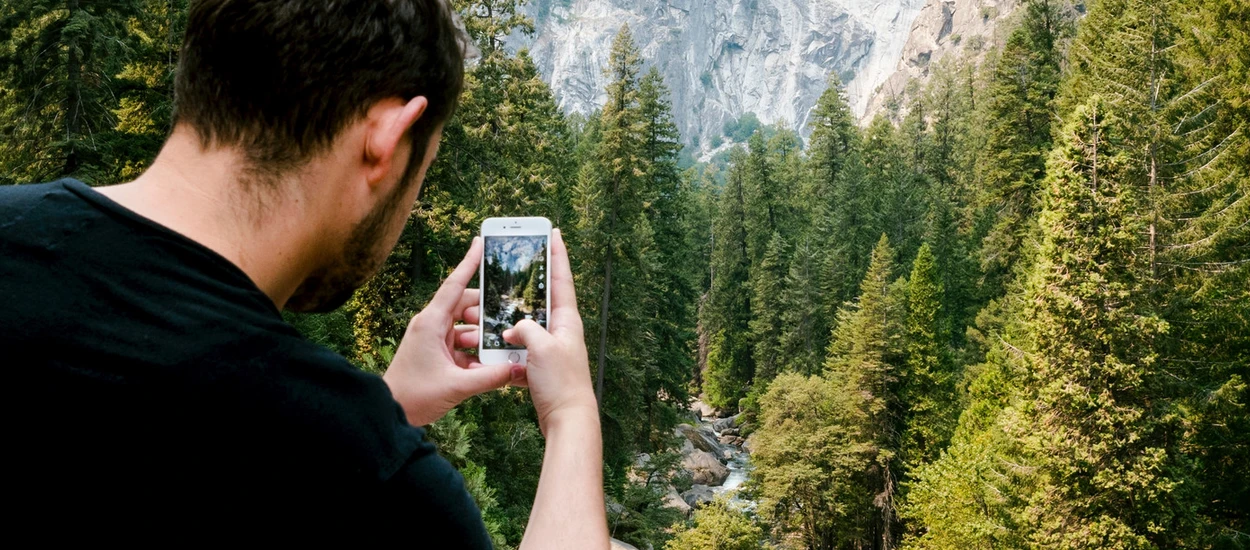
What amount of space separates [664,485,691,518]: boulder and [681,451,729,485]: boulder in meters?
3.07

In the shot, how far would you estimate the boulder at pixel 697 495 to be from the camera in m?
30.2

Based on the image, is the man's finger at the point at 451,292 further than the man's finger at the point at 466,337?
No

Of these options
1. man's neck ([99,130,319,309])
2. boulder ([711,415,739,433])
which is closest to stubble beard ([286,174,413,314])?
man's neck ([99,130,319,309])

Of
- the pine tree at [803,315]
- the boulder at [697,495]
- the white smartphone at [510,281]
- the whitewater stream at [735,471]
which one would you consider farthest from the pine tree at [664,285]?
the white smartphone at [510,281]

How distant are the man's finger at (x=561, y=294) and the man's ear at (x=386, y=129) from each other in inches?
21.7

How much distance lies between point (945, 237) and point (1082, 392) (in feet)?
107

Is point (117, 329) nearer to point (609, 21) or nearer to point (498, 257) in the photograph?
point (498, 257)

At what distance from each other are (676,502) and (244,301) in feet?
91.2

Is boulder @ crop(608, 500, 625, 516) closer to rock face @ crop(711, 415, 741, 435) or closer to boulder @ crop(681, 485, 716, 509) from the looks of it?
boulder @ crop(681, 485, 716, 509)

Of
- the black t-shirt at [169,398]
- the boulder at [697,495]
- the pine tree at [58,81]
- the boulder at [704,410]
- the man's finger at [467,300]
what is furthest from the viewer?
the boulder at [704,410]

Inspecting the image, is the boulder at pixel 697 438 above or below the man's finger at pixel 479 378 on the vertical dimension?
below

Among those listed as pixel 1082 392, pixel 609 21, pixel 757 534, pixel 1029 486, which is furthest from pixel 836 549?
pixel 609 21

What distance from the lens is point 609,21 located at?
6993 inches

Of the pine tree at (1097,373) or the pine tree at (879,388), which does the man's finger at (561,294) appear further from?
the pine tree at (879,388)
